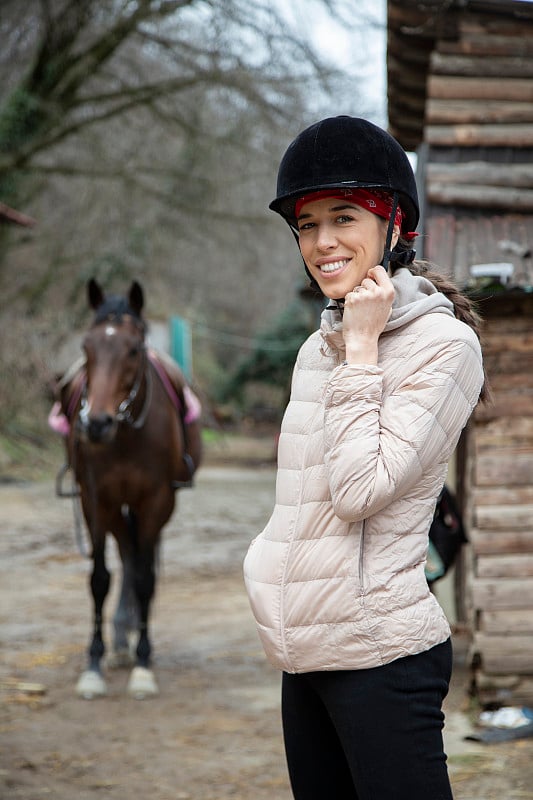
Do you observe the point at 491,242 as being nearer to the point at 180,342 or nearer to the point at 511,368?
the point at 511,368

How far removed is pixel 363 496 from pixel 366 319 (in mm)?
335

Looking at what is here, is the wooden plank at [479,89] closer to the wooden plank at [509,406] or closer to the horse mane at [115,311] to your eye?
the wooden plank at [509,406]

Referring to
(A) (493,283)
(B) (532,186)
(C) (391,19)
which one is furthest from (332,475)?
(C) (391,19)

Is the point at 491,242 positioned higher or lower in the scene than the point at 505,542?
higher

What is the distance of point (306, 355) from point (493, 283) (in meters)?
2.90

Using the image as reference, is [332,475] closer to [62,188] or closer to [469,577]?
[469,577]

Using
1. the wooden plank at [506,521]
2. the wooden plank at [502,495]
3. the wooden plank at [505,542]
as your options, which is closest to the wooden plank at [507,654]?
the wooden plank at [505,542]

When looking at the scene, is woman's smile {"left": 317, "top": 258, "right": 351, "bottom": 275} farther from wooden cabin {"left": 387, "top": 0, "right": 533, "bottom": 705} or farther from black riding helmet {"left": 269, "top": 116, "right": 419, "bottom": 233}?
wooden cabin {"left": 387, "top": 0, "right": 533, "bottom": 705}

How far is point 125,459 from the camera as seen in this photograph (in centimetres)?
568

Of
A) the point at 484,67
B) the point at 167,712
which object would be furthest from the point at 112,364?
the point at 484,67

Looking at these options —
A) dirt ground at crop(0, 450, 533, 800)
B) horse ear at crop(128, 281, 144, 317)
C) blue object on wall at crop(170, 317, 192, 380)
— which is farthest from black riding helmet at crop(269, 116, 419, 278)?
blue object on wall at crop(170, 317, 192, 380)

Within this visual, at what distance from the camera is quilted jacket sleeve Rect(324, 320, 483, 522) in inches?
65.9

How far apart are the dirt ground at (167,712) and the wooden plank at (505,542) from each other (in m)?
0.87

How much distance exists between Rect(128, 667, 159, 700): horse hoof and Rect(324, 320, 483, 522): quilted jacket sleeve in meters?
4.12
